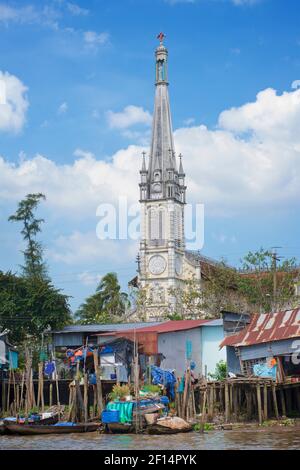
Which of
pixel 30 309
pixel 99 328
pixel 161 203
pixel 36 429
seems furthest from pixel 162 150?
pixel 36 429

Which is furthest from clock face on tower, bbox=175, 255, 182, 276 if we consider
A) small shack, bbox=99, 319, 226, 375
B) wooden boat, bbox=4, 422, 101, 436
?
wooden boat, bbox=4, 422, 101, 436

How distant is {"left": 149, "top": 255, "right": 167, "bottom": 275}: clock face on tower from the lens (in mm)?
93625

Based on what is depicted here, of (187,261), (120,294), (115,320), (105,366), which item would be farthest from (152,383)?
(187,261)

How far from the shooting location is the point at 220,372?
4525 cm

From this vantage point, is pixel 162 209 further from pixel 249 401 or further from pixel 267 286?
pixel 249 401

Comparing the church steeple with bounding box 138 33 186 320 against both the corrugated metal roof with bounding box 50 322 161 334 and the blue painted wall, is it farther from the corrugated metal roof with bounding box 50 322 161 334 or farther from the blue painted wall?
the blue painted wall

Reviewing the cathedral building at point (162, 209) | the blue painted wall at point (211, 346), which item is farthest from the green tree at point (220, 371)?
the cathedral building at point (162, 209)

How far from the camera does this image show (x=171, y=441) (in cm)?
3009

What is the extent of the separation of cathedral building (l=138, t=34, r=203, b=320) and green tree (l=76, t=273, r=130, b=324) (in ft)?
48.7

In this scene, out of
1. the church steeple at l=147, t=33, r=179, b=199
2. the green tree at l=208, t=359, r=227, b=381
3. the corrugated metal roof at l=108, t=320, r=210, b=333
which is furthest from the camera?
the church steeple at l=147, t=33, r=179, b=199

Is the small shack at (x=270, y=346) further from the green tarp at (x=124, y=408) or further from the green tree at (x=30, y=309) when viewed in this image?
the green tree at (x=30, y=309)

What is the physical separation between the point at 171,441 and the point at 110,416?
4231mm

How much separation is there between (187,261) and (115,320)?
91.7ft

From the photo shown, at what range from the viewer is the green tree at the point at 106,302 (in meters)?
75.2
